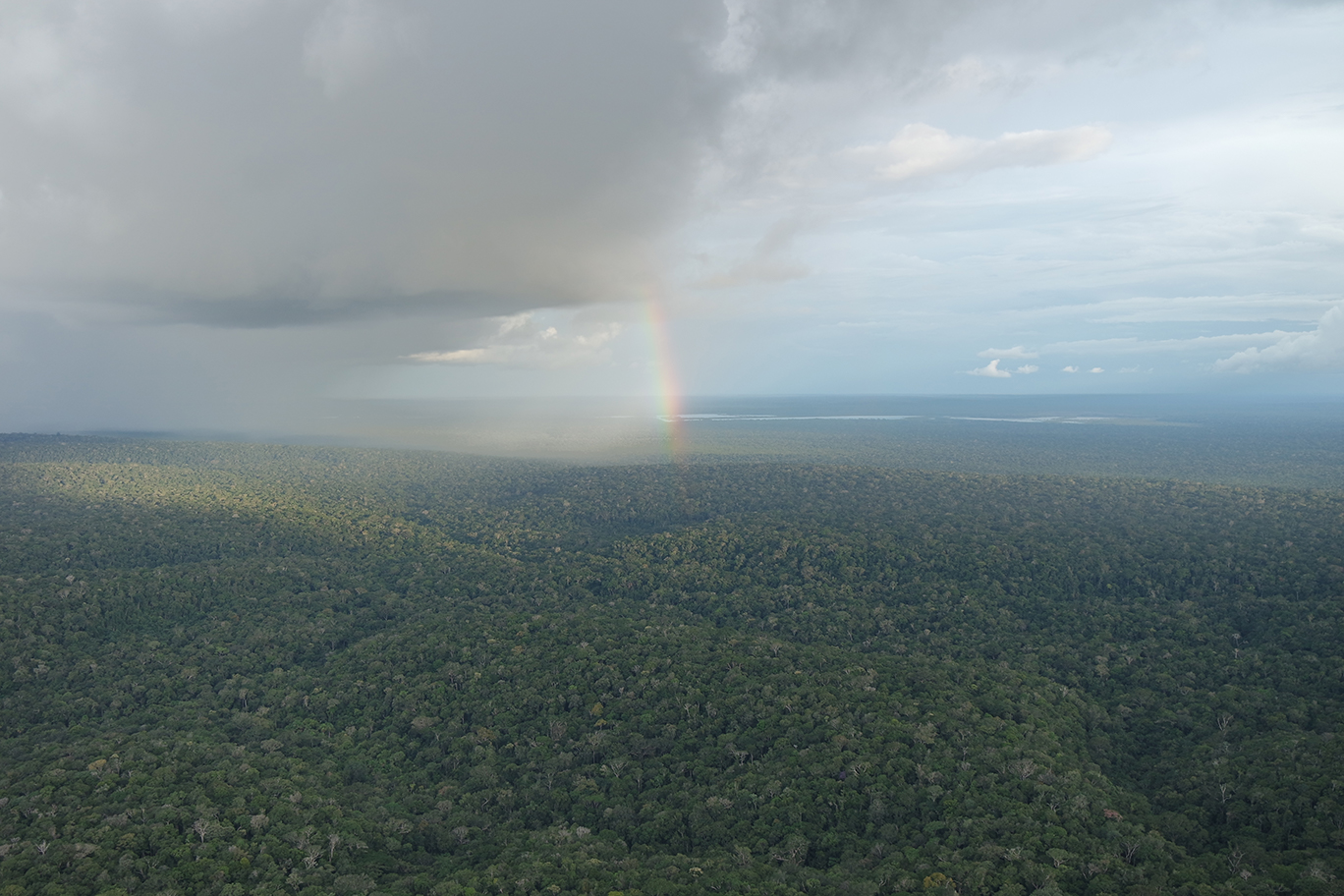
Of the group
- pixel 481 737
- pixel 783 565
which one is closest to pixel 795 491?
pixel 783 565

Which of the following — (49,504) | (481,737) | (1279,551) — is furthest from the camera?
(49,504)

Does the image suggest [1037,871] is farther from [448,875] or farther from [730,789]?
[448,875]

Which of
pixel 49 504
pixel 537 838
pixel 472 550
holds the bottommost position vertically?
pixel 537 838

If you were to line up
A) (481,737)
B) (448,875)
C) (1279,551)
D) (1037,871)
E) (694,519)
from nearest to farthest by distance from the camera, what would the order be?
(1037,871)
(448,875)
(481,737)
(1279,551)
(694,519)

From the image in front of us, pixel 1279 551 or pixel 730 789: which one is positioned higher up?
pixel 1279 551

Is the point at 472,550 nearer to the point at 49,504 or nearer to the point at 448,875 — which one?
the point at 448,875

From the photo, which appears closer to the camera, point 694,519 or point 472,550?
point 472,550
